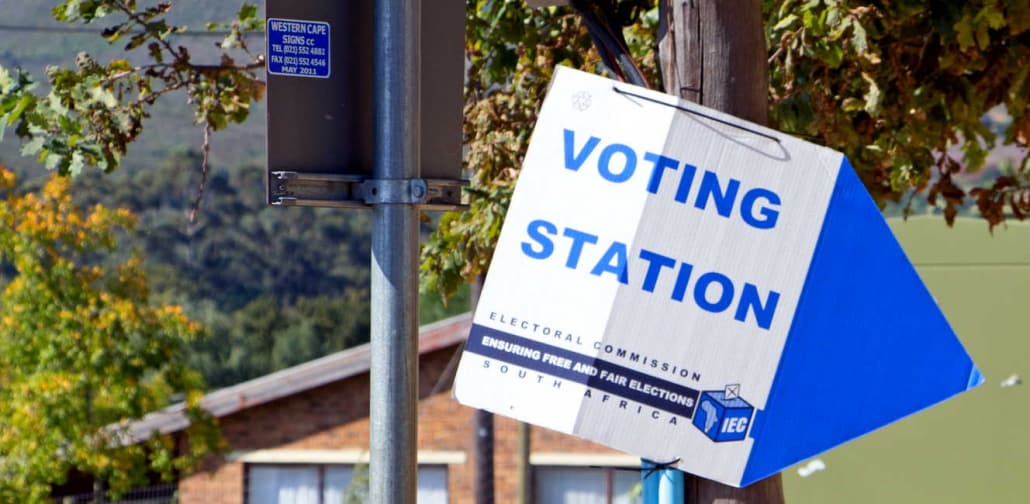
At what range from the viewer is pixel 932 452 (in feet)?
35.3

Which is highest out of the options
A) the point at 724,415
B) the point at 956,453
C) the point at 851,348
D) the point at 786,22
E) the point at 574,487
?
the point at 786,22

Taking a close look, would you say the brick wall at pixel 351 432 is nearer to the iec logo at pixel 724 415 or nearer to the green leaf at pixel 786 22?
the green leaf at pixel 786 22

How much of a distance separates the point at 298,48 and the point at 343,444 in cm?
2446

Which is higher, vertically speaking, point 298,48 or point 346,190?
point 298,48

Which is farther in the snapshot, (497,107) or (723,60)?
(497,107)

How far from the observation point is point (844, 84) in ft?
23.4

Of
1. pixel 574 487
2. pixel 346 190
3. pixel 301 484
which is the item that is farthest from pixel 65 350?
pixel 346 190

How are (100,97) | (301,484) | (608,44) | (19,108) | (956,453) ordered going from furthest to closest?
(301,484), (956,453), (100,97), (19,108), (608,44)

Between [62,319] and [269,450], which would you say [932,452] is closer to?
[62,319]

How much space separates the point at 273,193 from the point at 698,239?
42.9 inches

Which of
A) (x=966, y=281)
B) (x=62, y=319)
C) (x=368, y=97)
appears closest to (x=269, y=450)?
(x=62, y=319)

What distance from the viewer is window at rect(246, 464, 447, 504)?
2762cm

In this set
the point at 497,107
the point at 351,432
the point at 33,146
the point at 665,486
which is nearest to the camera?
the point at 665,486

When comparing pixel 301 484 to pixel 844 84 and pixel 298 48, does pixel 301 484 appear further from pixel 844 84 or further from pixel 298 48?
pixel 298 48
